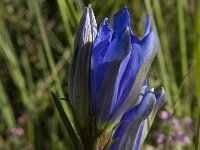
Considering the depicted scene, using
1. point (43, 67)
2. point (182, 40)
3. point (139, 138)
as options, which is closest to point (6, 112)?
point (43, 67)

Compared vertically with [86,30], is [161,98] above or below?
below

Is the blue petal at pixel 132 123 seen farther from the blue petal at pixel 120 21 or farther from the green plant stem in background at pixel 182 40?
the green plant stem in background at pixel 182 40

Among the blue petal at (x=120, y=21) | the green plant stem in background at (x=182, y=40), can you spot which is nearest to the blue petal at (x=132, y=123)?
the blue petal at (x=120, y=21)

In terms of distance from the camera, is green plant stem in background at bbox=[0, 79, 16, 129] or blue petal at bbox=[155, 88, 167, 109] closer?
blue petal at bbox=[155, 88, 167, 109]

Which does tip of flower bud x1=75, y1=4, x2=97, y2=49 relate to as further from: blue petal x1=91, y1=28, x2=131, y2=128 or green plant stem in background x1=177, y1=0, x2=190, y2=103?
green plant stem in background x1=177, y1=0, x2=190, y2=103

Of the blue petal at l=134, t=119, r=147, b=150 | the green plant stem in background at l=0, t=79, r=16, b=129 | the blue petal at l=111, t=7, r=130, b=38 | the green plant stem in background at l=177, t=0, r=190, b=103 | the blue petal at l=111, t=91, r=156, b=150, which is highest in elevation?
the blue petal at l=111, t=7, r=130, b=38

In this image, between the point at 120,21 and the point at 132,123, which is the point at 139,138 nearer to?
the point at 132,123

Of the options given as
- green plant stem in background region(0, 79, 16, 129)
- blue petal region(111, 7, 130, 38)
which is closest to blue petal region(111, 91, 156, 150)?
blue petal region(111, 7, 130, 38)

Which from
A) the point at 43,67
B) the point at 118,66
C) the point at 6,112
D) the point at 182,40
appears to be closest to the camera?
the point at 118,66

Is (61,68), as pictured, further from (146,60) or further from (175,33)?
(146,60)
